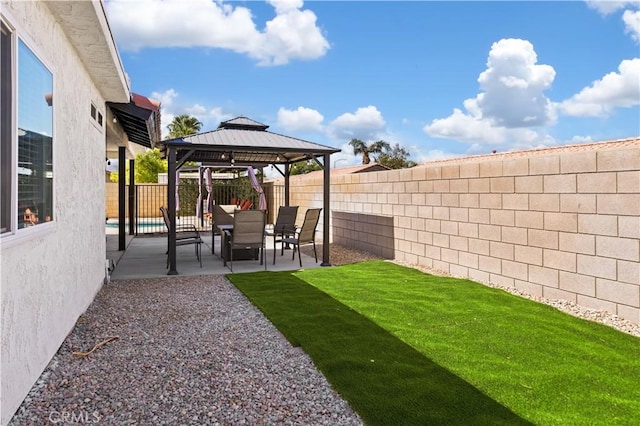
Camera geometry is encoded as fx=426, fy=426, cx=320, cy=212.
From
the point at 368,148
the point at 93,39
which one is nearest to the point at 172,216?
the point at 93,39

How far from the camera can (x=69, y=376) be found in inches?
139

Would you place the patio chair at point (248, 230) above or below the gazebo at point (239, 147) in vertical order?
below

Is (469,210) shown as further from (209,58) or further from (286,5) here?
(209,58)

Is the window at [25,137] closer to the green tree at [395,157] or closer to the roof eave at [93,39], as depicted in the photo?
the roof eave at [93,39]

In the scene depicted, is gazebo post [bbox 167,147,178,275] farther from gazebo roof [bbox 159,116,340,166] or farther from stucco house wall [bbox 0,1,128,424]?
stucco house wall [bbox 0,1,128,424]

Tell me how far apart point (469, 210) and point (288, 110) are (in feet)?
107

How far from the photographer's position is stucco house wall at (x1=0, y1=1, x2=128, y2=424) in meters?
2.84

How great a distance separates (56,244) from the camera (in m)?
4.04

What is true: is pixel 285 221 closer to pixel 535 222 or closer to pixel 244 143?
pixel 244 143

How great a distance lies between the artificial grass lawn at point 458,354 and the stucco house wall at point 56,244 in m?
2.23

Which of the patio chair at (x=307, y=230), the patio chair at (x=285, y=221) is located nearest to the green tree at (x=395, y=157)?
the patio chair at (x=285, y=221)

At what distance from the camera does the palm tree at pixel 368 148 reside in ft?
145

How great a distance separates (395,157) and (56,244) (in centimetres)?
4145

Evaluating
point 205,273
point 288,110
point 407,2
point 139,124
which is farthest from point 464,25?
point 288,110
